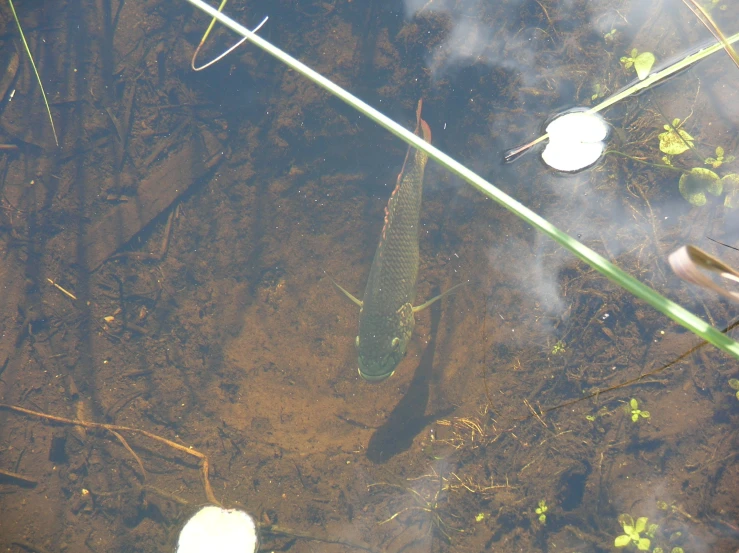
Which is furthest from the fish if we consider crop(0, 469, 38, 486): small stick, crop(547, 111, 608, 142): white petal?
crop(0, 469, 38, 486): small stick

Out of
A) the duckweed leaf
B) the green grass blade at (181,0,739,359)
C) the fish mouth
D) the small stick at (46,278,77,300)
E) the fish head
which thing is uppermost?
the green grass blade at (181,0,739,359)

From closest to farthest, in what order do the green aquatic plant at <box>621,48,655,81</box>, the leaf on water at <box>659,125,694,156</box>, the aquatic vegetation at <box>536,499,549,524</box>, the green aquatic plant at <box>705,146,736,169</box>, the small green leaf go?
the small green leaf
the aquatic vegetation at <box>536,499,549,524</box>
the green aquatic plant at <box>705,146,736,169</box>
the leaf on water at <box>659,125,694,156</box>
the green aquatic plant at <box>621,48,655,81</box>

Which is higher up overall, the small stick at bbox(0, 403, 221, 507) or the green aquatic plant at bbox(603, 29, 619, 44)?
the green aquatic plant at bbox(603, 29, 619, 44)

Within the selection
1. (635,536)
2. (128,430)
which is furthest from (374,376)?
(128,430)

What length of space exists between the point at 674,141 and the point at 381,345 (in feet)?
12.1

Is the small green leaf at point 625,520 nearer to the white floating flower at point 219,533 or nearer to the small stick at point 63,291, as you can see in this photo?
the white floating flower at point 219,533

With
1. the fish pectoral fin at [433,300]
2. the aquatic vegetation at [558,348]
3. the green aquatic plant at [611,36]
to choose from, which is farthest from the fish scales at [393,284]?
the green aquatic plant at [611,36]

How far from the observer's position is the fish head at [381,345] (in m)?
4.58

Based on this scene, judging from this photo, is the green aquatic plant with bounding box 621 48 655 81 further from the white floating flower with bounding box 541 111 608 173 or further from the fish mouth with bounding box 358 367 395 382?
the fish mouth with bounding box 358 367 395 382

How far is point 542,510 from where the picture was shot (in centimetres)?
418

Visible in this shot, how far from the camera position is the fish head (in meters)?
4.58

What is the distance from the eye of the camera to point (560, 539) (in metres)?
4.10

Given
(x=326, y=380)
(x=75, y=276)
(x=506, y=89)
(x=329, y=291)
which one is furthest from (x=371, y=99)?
(x=75, y=276)

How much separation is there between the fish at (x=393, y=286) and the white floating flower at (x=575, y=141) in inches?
55.9
